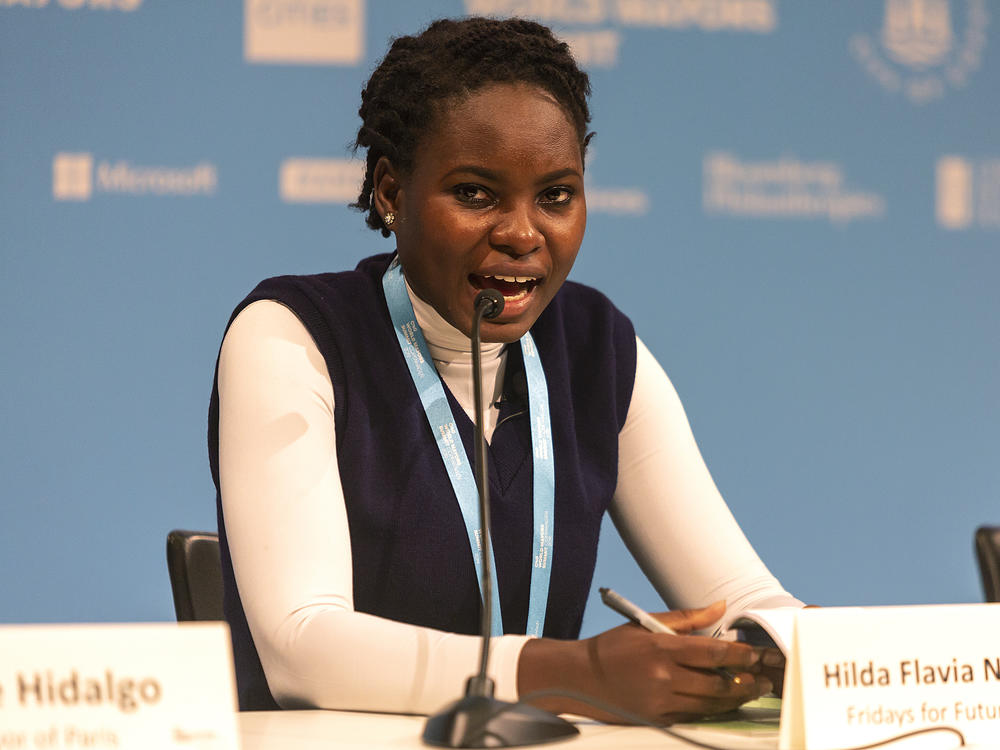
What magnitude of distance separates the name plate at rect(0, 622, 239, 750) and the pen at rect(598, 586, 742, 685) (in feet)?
1.03

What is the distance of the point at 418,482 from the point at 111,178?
1.63 meters

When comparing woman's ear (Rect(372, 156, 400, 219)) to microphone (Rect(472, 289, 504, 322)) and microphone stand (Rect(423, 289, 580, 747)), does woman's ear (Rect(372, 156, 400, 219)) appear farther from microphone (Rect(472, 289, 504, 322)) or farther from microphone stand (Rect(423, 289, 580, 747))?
microphone stand (Rect(423, 289, 580, 747))

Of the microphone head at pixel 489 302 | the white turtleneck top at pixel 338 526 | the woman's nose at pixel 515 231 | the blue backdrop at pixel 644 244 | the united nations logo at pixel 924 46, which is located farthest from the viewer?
the united nations logo at pixel 924 46

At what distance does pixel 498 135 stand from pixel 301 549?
0.50 m

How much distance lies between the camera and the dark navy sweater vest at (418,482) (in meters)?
1.28

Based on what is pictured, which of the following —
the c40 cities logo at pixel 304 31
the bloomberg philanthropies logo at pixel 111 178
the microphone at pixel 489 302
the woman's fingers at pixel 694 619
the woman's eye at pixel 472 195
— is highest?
the c40 cities logo at pixel 304 31

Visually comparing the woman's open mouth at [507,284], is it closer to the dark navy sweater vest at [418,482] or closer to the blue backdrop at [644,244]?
the dark navy sweater vest at [418,482]

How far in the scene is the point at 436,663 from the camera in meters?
0.96

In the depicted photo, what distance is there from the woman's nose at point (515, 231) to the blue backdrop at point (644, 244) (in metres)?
1.40

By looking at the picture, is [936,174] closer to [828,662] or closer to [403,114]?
[403,114]

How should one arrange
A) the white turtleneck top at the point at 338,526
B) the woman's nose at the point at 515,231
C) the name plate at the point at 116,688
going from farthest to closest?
the woman's nose at the point at 515,231, the white turtleneck top at the point at 338,526, the name plate at the point at 116,688

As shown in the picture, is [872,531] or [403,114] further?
[872,531]

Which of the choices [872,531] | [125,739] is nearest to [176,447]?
[872,531]

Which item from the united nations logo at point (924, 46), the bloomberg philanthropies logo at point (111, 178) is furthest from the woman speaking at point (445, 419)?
the united nations logo at point (924, 46)
